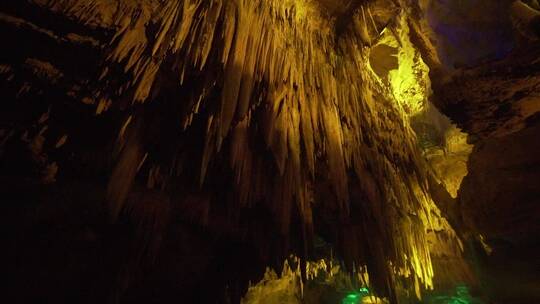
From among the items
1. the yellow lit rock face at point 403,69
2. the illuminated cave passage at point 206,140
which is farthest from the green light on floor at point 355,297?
the yellow lit rock face at point 403,69

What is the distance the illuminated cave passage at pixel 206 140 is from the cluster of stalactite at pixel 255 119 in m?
0.02

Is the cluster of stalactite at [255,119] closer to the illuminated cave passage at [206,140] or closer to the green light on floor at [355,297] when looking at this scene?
the illuminated cave passage at [206,140]

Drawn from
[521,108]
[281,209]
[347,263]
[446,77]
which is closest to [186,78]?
[281,209]

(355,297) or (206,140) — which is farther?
(355,297)

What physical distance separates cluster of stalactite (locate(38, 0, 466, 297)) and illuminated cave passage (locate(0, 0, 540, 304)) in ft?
0.06

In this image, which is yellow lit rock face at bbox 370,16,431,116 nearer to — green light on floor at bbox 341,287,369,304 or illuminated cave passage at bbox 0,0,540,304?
illuminated cave passage at bbox 0,0,540,304

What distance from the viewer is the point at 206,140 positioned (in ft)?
9.70

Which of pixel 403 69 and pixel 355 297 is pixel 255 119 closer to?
pixel 403 69

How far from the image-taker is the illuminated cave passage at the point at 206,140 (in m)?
2.94

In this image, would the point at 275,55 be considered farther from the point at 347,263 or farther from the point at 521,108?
the point at 521,108

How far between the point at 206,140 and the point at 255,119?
77 cm

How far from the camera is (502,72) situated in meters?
5.43

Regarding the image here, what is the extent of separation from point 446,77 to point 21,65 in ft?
22.4

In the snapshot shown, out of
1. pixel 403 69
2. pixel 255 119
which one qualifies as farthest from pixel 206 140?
pixel 403 69
